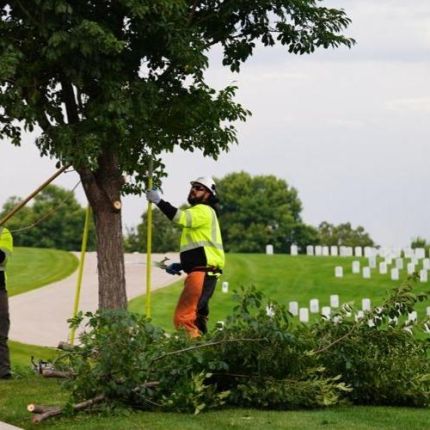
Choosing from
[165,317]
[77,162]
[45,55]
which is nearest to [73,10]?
[45,55]

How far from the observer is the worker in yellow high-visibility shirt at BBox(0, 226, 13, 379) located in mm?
14047

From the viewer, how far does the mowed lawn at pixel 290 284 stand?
1356 inches

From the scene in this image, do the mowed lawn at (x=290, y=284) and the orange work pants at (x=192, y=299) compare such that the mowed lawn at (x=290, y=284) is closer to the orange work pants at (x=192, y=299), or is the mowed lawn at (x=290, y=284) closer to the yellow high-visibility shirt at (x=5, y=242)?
the yellow high-visibility shirt at (x=5, y=242)

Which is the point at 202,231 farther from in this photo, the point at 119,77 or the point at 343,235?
the point at 343,235

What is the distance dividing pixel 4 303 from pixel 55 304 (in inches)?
709

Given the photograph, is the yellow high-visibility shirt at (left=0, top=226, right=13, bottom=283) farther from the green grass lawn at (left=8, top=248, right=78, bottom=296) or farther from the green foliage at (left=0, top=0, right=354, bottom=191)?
the green grass lawn at (left=8, top=248, right=78, bottom=296)

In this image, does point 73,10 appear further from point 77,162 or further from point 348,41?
point 348,41

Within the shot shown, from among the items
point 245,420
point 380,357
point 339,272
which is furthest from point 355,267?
point 245,420

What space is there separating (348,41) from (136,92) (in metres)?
3.20

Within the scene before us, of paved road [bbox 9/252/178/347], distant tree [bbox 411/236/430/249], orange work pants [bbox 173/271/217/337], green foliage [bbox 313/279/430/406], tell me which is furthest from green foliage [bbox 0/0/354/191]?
distant tree [bbox 411/236/430/249]

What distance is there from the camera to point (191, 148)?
56.2 feet

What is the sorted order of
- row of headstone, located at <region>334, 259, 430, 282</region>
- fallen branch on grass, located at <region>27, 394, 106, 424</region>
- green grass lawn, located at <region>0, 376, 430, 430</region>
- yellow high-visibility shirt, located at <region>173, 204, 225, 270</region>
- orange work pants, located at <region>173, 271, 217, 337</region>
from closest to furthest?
green grass lawn, located at <region>0, 376, 430, 430</region>, fallen branch on grass, located at <region>27, 394, 106, 424</region>, yellow high-visibility shirt, located at <region>173, 204, 225, 270</region>, orange work pants, located at <region>173, 271, 217, 337</region>, row of headstone, located at <region>334, 259, 430, 282</region>

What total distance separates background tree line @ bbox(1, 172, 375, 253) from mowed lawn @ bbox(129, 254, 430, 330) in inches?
1155

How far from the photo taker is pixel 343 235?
89.1 meters
